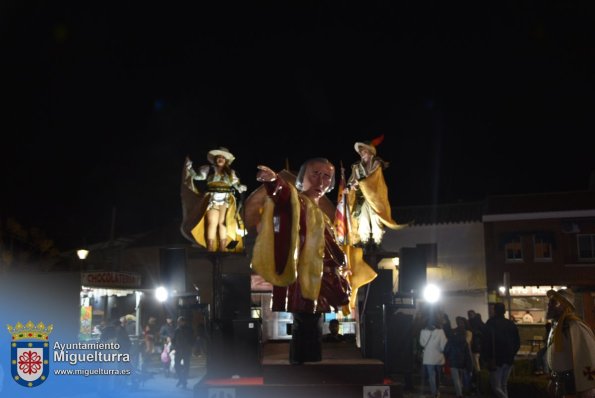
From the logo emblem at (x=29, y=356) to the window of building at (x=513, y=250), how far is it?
2164cm

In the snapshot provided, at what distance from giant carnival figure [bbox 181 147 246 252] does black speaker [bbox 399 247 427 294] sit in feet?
8.44

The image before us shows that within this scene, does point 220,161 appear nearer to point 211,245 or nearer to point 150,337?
point 211,245

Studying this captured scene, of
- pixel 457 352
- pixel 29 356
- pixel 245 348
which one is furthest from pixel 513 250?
pixel 245 348

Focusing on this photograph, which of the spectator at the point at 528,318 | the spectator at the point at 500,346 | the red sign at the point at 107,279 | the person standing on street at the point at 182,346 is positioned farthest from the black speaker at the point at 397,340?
the spectator at the point at 528,318

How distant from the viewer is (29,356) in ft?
28.6

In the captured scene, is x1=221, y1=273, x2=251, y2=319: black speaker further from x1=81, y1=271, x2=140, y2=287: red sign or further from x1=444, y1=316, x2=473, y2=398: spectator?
x1=81, y1=271, x2=140, y2=287: red sign

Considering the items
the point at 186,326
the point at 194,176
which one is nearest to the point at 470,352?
the point at 186,326

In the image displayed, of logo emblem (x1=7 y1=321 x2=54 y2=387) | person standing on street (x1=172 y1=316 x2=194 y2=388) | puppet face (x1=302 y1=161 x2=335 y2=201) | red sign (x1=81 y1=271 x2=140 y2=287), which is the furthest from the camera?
red sign (x1=81 y1=271 x2=140 y2=287)

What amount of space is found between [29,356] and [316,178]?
6.16 m

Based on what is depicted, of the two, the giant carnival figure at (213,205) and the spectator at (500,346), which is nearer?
the giant carnival figure at (213,205)

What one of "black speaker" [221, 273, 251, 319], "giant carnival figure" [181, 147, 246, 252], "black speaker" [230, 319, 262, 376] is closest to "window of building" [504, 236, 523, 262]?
"giant carnival figure" [181, 147, 246, 252]

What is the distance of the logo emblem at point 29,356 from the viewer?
861 centimetres

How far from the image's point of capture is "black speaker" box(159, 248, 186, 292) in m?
8.49

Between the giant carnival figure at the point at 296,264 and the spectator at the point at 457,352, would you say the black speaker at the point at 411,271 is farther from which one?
the giant carnival figure at the point at 296,264
